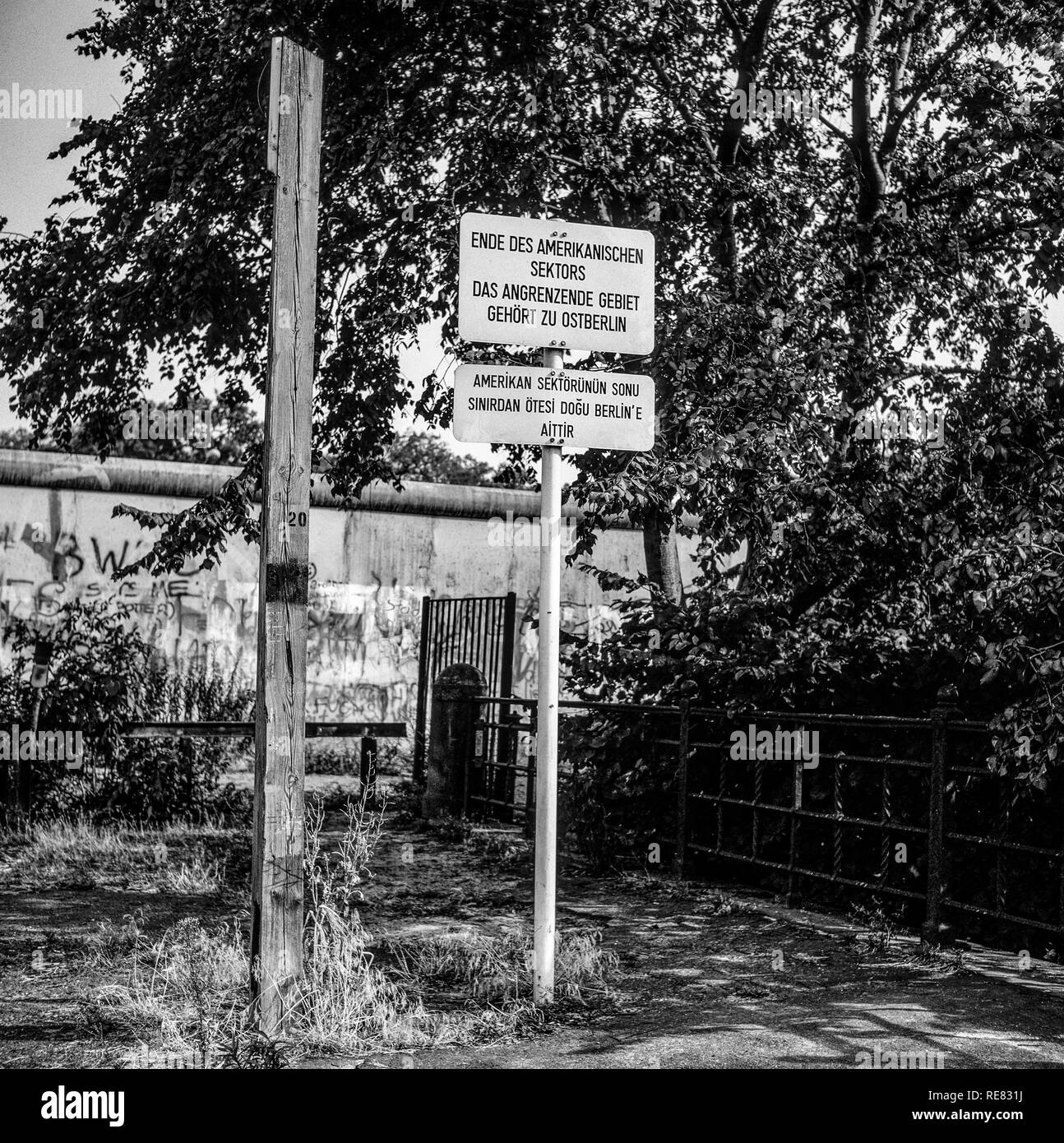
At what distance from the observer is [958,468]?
7570 mm

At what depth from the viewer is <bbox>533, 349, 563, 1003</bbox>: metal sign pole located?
17.3ft

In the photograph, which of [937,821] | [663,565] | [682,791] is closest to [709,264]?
[663,565]

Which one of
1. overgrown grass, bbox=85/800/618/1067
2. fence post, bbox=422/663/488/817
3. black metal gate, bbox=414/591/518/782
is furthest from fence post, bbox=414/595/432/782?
overgrown grass, bbox=85/800/618/1067

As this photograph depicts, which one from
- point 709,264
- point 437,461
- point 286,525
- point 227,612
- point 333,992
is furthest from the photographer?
point 437,461

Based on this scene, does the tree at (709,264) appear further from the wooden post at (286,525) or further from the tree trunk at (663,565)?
the wooden post at (286,525)

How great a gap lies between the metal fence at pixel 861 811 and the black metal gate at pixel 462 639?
9.43 feet

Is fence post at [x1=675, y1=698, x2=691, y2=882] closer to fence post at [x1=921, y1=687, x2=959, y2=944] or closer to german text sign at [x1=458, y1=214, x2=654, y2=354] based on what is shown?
fence post at [x1=921, y1=687, x2=959, y2=944]

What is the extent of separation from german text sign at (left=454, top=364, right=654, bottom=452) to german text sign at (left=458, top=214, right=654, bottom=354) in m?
0.15

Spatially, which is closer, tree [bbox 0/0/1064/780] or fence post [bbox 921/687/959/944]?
fence post [bbox 921/687/959/944]

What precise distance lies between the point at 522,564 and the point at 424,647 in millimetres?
5536

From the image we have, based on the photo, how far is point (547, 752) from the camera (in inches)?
210

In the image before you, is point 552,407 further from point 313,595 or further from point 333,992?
point 313,595

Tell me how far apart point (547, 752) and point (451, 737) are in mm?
6942
